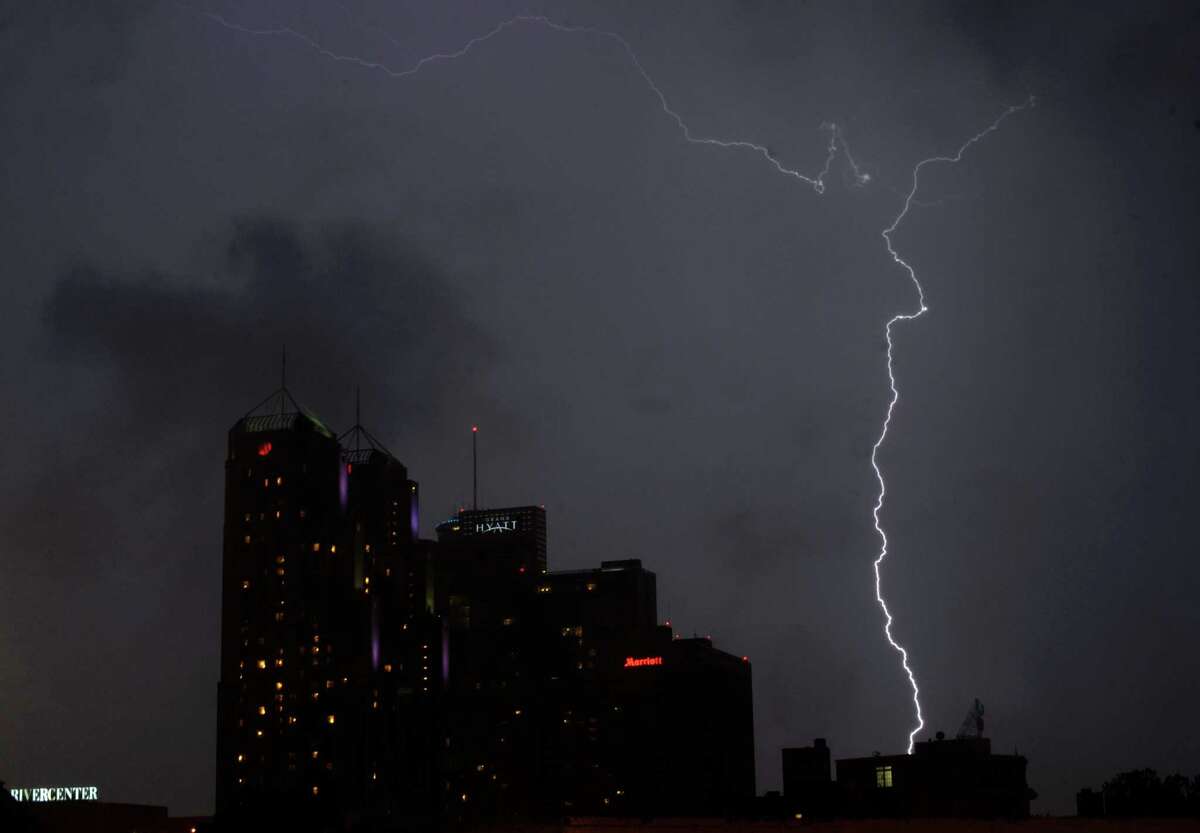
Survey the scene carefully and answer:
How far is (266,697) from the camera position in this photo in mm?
196750

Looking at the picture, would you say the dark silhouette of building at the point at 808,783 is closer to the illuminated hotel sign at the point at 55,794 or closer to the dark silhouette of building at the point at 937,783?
A: the dark silhouette of building at the point at 937,783

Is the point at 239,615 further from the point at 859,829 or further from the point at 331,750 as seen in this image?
the point at 859,829

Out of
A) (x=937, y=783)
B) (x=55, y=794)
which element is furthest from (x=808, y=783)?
(x=55, y=794)

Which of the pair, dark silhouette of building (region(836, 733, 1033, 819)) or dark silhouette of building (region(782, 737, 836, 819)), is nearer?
dark silhouette of building (region(782, 737, 836, 819))

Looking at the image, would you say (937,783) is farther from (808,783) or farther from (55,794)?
(55,794)

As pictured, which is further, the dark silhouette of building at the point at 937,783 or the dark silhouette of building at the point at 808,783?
the dark silhouette of building at the point at 937,783

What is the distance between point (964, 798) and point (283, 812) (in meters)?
69.5

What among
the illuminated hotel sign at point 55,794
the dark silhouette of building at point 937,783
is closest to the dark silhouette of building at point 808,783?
the dark silhouette of building at point 937,783

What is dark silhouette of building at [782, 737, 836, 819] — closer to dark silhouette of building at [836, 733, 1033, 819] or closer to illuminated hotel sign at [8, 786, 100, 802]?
dark silhouette of building at [836, 733, 1033, 819]

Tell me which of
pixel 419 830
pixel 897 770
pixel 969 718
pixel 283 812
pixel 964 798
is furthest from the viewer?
pixel 969 718

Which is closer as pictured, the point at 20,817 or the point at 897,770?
the point at 20,817

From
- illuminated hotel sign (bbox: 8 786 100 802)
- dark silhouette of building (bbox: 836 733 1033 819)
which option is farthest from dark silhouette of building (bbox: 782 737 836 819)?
illuminated hotel sign (bbox: 8 786 100 802)

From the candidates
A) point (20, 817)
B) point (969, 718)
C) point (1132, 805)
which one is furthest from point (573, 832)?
point (969, 718)

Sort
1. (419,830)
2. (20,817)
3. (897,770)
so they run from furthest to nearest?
(897,770) < (419,830) < (20,817)
